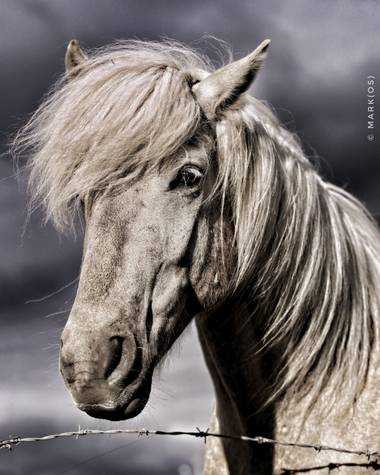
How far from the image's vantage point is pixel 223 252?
3984 mm

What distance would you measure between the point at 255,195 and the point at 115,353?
1209 millimetres

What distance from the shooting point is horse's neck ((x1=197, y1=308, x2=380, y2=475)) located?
389cm

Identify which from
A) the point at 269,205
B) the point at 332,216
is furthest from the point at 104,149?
the point at 332,216

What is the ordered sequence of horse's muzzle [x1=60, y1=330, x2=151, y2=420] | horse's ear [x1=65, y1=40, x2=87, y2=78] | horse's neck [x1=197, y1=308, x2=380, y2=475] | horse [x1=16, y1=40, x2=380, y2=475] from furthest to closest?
1. horse's ear [x1=65, y1=40, x2=87, y2=78]
2. horse's neck [x1=197, y1=308, x2=380, y2=475]
3. horse [x1=16, y1=40, x2=380, y2=475]
4. horse's muzzle [x1=60, y1=330, x2=151, y2=420]

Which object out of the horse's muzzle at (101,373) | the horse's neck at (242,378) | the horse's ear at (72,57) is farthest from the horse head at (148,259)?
the horse's ear at (72,57)

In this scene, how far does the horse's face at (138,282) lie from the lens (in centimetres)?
345

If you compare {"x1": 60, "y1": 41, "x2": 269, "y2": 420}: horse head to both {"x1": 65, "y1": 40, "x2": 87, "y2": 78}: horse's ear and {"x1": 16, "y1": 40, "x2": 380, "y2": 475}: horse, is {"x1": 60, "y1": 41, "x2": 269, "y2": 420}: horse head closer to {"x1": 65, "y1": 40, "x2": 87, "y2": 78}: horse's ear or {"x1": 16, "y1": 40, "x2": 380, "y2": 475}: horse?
{"x1": 16, "y1": 40, "x2": 380, "y2": 475}: horse

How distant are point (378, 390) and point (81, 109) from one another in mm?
2236

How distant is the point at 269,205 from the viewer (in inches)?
161

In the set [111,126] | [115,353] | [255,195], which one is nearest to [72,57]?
[111,126]

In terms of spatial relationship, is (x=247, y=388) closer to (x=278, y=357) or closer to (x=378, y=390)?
(x=278, y=357)

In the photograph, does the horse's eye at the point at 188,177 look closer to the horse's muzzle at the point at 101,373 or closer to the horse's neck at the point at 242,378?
the horse's neck at the point at 242,378

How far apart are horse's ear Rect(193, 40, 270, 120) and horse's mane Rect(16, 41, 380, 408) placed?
0.18 feet

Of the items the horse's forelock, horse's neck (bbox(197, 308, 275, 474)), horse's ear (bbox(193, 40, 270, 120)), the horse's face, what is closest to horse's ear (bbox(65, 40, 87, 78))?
the horse's forelock
